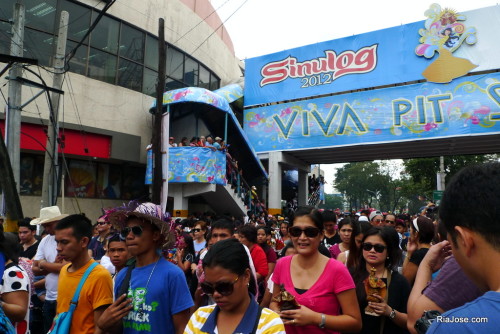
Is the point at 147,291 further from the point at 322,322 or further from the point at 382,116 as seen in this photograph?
the point at 382,116

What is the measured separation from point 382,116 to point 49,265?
1507 cm

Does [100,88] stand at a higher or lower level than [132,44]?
lower

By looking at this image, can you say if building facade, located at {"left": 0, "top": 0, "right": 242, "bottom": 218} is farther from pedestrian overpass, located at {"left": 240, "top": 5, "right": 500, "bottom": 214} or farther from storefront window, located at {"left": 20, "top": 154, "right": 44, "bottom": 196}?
pedestrian overpass, located at {"left": 240, "top": 5, "right": 500, "bottom": 214}

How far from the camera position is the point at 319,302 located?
2.43 metres

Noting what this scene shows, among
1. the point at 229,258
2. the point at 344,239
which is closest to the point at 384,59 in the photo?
the point at 344,239

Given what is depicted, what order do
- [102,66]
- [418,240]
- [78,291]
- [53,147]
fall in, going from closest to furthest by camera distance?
[78,291], [418,240], [53,147], [102,66]

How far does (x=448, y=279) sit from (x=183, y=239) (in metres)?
4.61

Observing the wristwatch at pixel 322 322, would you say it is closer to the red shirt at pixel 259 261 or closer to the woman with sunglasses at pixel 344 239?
the red shirt at pixel 259 261

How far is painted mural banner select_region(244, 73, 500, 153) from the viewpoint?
48.1ft

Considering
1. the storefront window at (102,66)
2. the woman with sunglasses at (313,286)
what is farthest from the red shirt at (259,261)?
the storefront window at (102,66)

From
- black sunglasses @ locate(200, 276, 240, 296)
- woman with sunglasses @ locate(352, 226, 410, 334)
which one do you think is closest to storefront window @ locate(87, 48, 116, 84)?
woman with sunglasses @ locate(352, 226, 410, 334)

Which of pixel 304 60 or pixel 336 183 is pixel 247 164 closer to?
pixel 304 60

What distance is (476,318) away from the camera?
97 centimetres

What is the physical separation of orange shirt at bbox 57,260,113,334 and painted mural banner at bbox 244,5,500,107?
1595 cm
